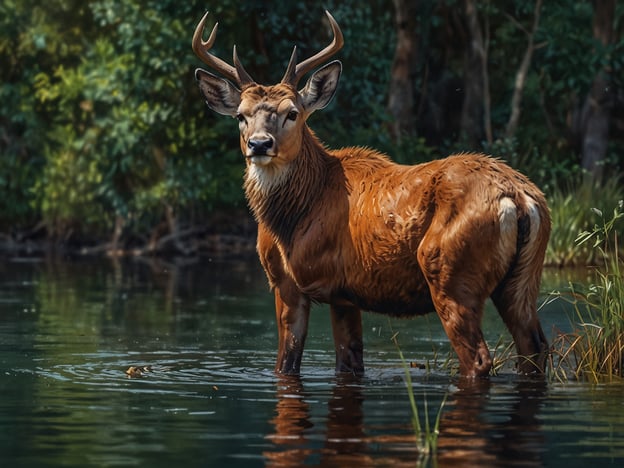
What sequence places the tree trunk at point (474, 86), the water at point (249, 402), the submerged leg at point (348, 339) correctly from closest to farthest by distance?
the water at point (249, 402), the submerged leg at point (348, 339), the tree trunk at point (474, 86)

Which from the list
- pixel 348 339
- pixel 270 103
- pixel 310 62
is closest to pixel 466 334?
pixel 348 339

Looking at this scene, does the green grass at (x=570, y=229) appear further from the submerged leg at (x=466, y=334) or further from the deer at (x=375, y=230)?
the submerged leg at (x=466, y=334)

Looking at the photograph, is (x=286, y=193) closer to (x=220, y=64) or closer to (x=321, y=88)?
(x=321, y=88)

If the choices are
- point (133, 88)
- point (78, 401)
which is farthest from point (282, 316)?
point (133, 88)

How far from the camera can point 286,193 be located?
41.1ft

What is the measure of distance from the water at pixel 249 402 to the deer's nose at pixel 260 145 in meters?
1.76

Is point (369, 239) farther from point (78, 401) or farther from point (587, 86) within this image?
point (587, 86)

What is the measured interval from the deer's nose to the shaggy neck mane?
502mm

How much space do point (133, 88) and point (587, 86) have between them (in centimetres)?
832

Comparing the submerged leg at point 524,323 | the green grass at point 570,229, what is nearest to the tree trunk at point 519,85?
the green grass at point 570,229

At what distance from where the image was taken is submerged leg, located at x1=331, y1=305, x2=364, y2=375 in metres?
12.7

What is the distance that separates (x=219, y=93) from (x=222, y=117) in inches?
660

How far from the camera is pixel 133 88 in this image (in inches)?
1134

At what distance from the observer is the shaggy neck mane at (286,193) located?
12.5 m
